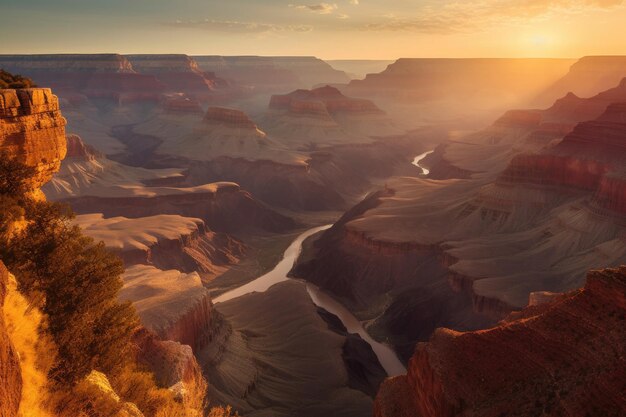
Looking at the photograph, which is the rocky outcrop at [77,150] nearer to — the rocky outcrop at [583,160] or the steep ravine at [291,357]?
the steep ravine at [291,357]

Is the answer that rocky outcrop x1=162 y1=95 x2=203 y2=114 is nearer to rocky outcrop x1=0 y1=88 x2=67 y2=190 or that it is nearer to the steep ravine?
the steep ravine

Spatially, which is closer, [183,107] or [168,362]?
[168,362]

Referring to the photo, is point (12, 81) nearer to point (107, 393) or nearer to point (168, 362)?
point (107, 393)

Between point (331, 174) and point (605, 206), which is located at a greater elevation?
point (605, 206)

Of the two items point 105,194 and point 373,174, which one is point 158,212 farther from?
point 373,174

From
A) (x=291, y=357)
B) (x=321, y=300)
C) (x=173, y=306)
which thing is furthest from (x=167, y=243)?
(x=173, y=306)

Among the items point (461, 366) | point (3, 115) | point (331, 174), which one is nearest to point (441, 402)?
point (461, 366)

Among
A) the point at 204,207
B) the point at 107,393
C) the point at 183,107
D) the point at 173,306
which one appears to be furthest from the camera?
the point at 183,107
